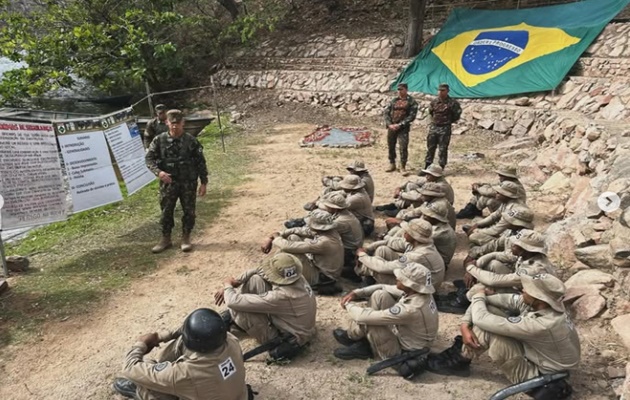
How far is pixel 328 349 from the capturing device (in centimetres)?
476

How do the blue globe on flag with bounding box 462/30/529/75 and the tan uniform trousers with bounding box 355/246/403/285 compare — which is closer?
the tan uniform trousers with bounding box 355/246/403/285

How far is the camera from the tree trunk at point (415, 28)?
16359 millimetres

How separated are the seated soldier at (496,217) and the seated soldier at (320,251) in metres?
1.82

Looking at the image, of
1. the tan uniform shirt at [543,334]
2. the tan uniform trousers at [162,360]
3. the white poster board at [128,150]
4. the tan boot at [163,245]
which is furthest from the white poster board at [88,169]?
the tan uniform shirt at [543,334]

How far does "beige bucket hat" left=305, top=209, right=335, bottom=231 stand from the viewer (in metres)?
5.67

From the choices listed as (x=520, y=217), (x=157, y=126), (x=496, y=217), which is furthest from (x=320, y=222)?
(x=157, y=126)

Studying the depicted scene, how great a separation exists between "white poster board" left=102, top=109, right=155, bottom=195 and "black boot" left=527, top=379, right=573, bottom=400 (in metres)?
6.62

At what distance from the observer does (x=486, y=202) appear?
7582mm

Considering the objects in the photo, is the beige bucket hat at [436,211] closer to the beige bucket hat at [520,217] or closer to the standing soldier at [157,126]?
the beige bucket hat at [520,217]

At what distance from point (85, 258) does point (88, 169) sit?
1317 mm

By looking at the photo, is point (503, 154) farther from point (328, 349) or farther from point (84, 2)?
point (84, 2)

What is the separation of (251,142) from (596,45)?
31.7ft

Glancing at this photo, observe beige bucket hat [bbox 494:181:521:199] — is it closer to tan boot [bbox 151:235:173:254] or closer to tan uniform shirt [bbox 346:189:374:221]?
tan uniform shirt [bbox 346:189:374:221]

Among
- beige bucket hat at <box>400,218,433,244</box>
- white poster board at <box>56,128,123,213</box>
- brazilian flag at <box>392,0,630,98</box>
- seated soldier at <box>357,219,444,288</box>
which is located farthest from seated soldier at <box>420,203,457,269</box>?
brazilian flag at <box>392,0,630,98</box>
